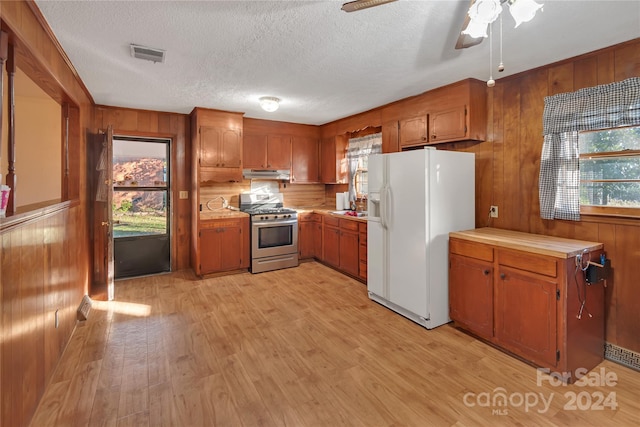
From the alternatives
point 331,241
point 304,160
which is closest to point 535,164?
point 331,241

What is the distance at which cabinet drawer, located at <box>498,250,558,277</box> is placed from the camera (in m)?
2.26

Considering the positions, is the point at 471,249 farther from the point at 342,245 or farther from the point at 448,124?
the point at 342,245

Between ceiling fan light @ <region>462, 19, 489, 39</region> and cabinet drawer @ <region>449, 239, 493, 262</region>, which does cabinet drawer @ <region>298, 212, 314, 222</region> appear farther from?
ceiling fan light @ <region>462, 19, 489, 39</region>

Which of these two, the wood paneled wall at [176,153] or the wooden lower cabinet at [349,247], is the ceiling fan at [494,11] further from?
the wood paneled wall at [176,153]

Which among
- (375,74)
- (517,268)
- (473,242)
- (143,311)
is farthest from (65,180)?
(517,268)

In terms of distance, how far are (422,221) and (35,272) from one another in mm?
3005

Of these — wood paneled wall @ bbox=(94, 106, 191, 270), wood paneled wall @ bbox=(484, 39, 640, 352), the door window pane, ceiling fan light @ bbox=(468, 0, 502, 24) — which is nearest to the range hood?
wood paneled wall @ bbox=(94, 106, 191, 270)

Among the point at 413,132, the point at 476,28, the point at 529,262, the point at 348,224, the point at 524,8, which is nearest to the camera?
the point at 524,8

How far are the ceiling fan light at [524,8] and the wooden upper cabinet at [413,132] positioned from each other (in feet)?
7.51

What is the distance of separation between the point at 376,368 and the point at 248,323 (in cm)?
139

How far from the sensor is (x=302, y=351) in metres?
2.65

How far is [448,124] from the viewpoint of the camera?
11.3 feet

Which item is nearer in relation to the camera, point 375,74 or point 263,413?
point 263,413

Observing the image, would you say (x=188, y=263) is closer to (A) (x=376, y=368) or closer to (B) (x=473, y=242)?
(A) (x=376, y=368)
